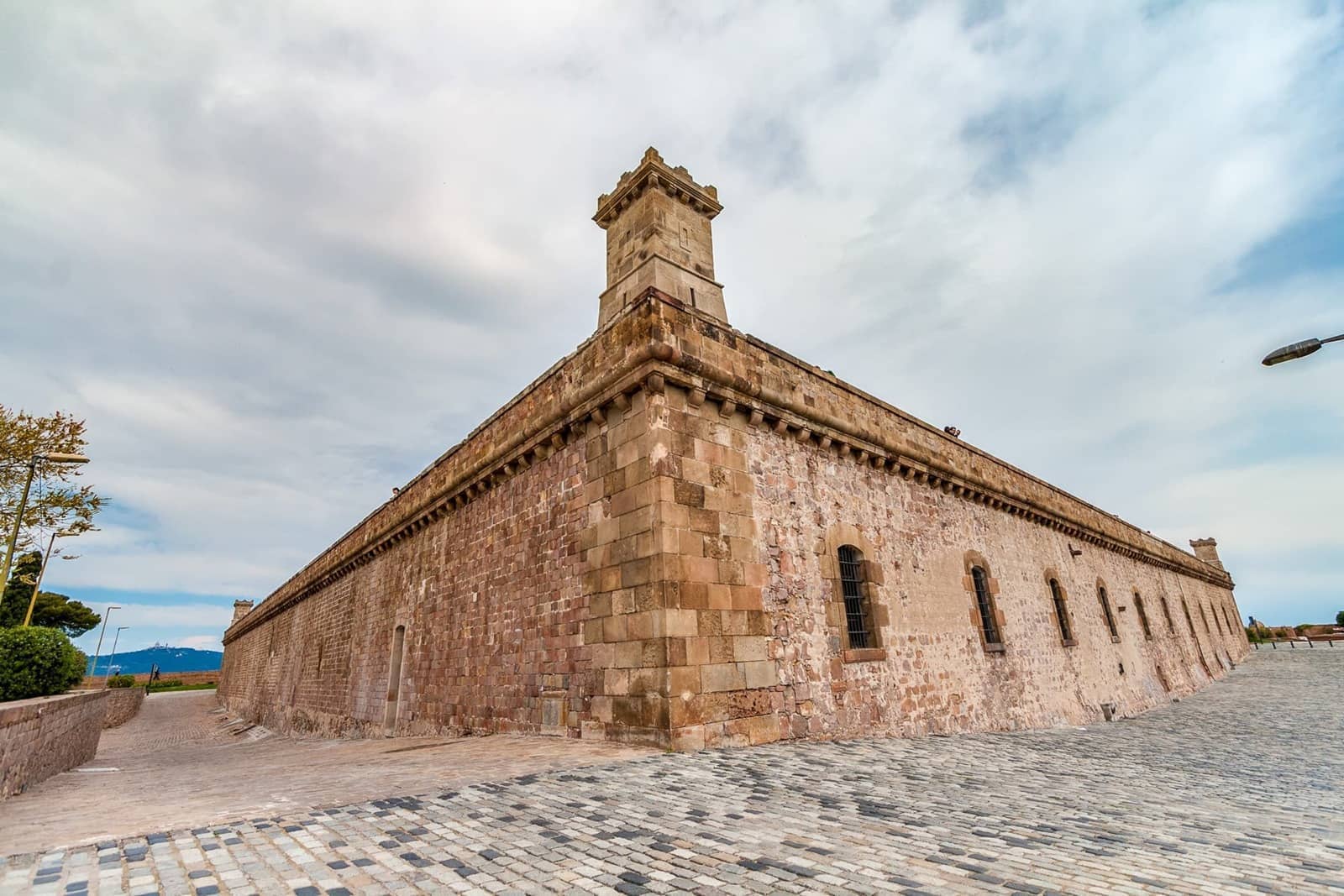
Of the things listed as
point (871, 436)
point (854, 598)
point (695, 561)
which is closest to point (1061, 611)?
point (871, 436)

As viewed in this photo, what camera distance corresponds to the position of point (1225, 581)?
122 feet

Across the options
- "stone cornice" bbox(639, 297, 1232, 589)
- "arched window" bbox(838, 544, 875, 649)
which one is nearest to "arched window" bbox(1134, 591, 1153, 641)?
"stone cornice" bbox(639, 297, 1232, 589)

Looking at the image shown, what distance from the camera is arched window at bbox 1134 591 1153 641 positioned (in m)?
20.3

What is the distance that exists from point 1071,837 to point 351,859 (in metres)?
4.01

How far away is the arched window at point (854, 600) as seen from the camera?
860 cm

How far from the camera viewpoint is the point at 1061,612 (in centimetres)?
1479

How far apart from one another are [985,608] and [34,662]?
53.7 ft

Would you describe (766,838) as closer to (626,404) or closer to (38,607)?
(626,404)

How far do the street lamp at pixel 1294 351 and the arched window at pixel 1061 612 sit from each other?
10.2m

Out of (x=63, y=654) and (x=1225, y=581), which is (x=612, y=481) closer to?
(x=63, y=654)

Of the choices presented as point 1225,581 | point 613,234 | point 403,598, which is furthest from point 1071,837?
point 1225,581

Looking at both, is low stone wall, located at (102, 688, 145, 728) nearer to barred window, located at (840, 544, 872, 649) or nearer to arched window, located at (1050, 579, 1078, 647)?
barred window, located at (840, 544, 872, 649)

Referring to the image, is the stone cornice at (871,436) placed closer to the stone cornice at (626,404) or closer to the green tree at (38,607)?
the stone cornice at (626,404)

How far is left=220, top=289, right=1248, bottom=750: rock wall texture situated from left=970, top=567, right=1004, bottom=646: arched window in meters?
0.11
